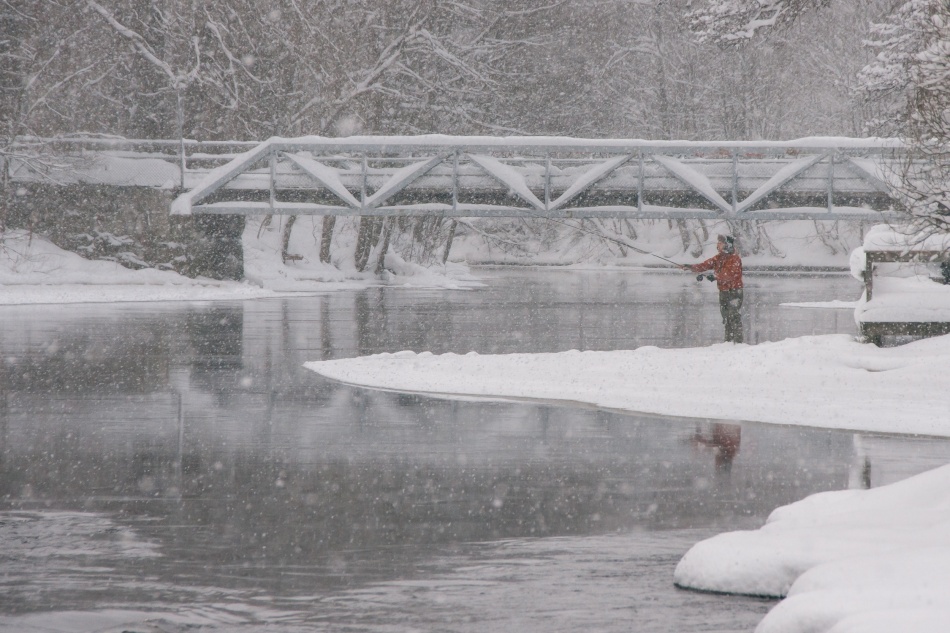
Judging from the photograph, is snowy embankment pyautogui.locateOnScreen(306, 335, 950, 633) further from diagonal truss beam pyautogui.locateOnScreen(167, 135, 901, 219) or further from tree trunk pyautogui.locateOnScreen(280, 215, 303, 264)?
tree trunk pyautogui.locateOnScreen(280, 215, 303, 264)

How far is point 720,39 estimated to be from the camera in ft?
72.4

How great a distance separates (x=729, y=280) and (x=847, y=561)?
14.7 metres

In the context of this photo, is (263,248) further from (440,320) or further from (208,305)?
(440,320)

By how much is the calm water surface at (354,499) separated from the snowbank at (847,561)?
24 cm

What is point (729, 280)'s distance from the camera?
20.8 meters

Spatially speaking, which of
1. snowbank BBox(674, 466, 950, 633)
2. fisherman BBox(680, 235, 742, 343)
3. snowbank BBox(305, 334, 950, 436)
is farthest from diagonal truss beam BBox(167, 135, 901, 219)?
snowbank BBox(674, 466, 950, 633)

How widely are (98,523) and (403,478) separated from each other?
2.47 metres

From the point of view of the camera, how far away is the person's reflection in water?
10.8 metres

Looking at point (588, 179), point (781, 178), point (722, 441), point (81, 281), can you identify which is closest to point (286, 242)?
point (81, 281)

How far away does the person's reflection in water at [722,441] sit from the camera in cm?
1075

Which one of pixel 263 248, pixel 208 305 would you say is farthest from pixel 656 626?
pixel 263 248

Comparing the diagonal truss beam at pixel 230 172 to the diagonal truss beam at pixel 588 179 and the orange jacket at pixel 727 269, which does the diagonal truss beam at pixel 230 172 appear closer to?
the diagonal truss beam at pixel 588 179

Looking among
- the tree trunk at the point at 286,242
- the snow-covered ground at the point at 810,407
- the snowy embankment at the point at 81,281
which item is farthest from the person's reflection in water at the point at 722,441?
A: the tree trunk at the point at 286,242

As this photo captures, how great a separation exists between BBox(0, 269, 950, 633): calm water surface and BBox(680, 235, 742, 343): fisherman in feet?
17.4
